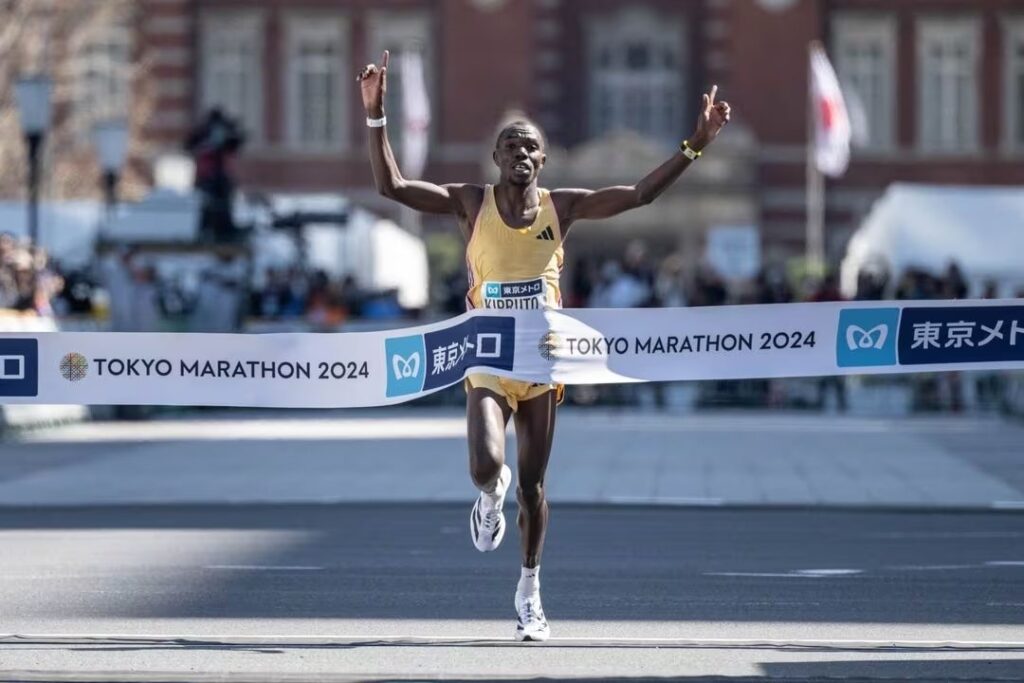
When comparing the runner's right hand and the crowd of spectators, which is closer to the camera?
the runner's right hand

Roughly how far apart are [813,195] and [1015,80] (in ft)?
20.3

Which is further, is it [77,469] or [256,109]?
[256,109]

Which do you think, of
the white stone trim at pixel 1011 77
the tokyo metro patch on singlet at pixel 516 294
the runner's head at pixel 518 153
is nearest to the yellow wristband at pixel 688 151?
the runner's head at pixel 518 153

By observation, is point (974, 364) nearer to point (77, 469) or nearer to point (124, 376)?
point (124, 376)

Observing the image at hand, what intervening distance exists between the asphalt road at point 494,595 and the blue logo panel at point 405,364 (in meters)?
1.07

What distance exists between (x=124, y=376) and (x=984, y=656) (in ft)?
13.7

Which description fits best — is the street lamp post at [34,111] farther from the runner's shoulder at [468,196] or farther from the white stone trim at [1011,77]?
the white stone trim at [1011,77]

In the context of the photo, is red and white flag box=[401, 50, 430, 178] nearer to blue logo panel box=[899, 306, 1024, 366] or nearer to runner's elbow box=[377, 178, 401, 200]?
blue logo panel box=[899, 306, 1024, 366]

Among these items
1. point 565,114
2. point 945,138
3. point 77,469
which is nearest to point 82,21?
point 565,114

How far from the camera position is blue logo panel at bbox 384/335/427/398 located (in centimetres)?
1084

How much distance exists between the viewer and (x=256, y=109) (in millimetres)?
56250

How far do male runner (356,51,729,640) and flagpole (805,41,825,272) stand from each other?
4284 centimetres

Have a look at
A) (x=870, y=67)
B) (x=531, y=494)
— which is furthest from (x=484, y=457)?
(x=870, y=67)

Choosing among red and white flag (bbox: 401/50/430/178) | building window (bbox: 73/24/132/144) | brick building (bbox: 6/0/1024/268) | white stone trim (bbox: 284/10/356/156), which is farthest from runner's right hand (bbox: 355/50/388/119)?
white stone trim (bbox: 284/10/356/156)
